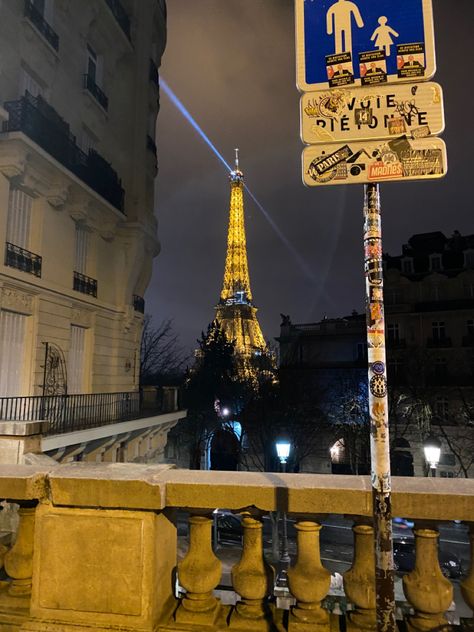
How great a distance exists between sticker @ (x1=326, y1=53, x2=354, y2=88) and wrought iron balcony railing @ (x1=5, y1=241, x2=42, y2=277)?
12216 millimetres

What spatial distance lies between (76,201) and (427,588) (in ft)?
50.7

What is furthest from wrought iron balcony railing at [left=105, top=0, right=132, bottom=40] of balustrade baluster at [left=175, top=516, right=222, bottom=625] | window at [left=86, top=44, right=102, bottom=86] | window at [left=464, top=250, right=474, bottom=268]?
window at [left=464, top=250, right=474, bottom=268]

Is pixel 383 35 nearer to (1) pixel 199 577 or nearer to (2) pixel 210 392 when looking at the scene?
(1) pixel 199 577

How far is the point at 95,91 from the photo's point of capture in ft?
58.0

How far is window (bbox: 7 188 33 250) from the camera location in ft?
43.6

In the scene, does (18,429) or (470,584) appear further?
(18,429)

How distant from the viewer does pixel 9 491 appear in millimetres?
2822

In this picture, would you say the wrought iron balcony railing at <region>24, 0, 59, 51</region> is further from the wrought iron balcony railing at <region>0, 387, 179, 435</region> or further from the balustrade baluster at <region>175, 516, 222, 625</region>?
the balustrade baluster at <region>175, 516, 222, 625</region>

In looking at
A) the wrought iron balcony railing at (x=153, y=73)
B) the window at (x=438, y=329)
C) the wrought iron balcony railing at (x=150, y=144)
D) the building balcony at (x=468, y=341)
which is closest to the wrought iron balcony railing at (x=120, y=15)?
the wrought iron balcony railing at (x=153, y=73)

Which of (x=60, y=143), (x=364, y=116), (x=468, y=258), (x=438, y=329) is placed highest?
(x=468, y=258)

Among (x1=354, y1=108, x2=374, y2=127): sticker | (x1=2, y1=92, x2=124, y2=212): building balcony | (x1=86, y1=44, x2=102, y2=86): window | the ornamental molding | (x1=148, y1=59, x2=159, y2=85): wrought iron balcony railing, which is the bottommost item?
(x1=354, y1=108, x2=374, y2=127): sticker

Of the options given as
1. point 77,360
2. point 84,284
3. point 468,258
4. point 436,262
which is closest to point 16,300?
point 84,284

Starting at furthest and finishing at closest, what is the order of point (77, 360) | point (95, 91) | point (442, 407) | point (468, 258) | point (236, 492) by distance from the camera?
point (468, 258), point (442, 407), point (95, 91), point (77, 360), point (236, 492)

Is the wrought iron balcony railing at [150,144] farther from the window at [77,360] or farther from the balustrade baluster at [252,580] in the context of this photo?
the balustrade baluster at [252,580]
